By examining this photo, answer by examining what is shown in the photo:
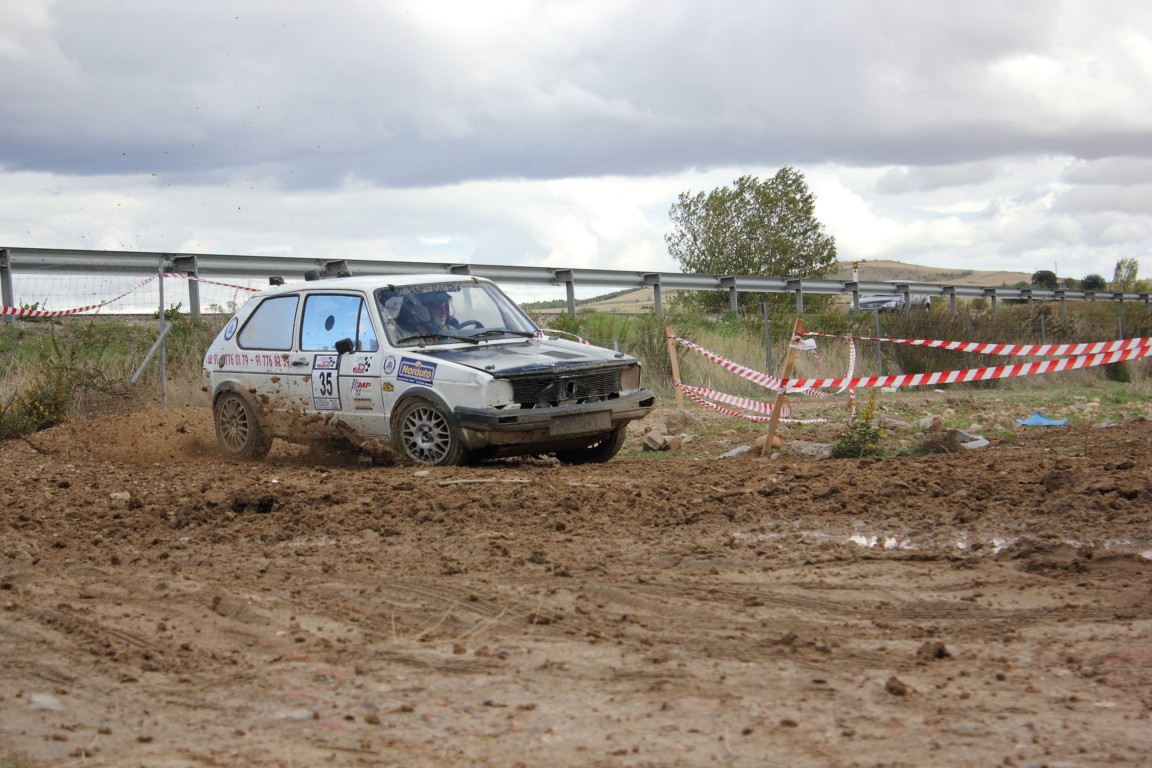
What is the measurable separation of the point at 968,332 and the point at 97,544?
71.2 ft

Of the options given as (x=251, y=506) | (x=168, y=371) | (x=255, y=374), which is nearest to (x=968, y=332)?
(x=168, y=371)

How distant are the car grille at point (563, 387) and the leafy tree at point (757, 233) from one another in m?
26.5

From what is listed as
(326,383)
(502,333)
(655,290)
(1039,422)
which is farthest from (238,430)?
(655,290)

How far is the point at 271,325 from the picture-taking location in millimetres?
11750

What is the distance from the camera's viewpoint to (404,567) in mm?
6457

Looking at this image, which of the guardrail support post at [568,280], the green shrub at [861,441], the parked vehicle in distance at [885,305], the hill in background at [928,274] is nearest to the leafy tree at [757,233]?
the parked vehicle in distance at [885,305]

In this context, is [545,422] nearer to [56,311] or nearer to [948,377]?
[948,377]

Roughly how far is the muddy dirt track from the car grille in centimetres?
87

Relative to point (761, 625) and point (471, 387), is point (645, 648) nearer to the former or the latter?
point (761, 625)

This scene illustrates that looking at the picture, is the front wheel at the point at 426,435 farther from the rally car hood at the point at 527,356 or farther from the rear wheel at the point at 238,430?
the rear wheel at the point at 238,430

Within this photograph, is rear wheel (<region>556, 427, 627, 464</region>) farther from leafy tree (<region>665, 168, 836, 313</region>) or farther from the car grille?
leafy tree (<region>665, 168, 836, 313</region>)

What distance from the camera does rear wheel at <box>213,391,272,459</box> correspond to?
1167 cm

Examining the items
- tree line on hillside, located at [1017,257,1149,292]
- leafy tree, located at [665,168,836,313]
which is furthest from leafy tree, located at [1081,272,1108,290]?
leafy tree, located at [665,168,836,313]

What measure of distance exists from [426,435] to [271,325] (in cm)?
234
